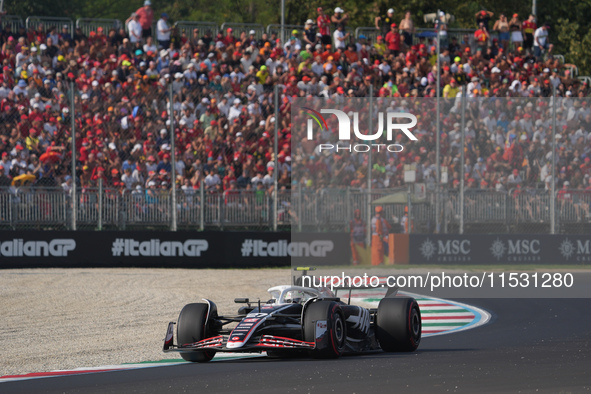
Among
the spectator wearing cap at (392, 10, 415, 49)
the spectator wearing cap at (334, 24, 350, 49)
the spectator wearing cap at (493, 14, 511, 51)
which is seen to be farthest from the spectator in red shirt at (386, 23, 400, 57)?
the spectator wearing cap at (493, 14, 511, 51)

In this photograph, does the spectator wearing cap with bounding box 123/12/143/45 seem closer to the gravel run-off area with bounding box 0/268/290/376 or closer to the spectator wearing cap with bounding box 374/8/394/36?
the gravel run-off area with bounding box 0/268/290/376

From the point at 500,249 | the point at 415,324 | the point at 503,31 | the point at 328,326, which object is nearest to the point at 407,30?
the point at 503,31

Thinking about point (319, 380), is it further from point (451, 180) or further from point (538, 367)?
point (451, 180)

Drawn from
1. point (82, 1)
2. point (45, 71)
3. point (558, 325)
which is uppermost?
point (82, 1)

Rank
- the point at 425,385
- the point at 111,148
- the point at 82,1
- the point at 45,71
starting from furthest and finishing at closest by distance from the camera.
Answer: the point at 82,1 < the point at 45,71 < the point at 111,148 < the point at 425,385

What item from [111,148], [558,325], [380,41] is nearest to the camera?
[558,325]

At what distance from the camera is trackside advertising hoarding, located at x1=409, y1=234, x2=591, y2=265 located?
68.9ft

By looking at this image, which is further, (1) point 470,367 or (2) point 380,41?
(2) point 380,41

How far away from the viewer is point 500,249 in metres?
21.5

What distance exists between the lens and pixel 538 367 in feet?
28.1

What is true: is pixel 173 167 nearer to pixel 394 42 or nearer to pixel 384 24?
pixel 394 42

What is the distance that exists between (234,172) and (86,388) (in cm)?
1349

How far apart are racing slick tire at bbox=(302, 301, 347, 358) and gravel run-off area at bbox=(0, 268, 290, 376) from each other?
1853 mm

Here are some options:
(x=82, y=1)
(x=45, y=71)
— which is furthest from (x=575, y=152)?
(x=82, y=1)
